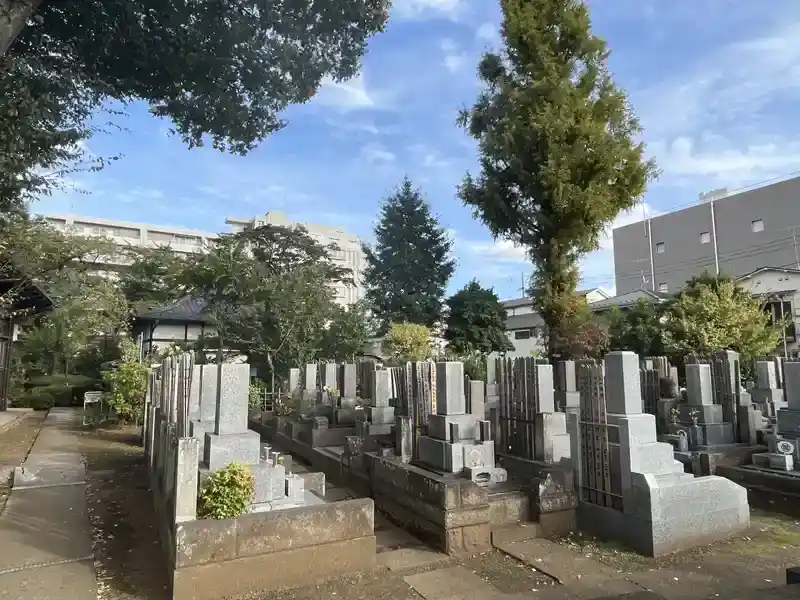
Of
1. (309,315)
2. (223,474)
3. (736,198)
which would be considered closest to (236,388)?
(223,474)

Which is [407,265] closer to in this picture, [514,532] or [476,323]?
[476,323]

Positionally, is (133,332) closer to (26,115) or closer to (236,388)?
(26,115)

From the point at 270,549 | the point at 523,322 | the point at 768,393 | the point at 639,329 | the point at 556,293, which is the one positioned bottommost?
the point at 270,549

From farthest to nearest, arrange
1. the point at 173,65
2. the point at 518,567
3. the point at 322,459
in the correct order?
the point at 322,459
the point at 173,65
the point at 518,567

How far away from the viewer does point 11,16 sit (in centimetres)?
441

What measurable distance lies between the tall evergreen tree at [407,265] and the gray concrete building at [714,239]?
13985mm

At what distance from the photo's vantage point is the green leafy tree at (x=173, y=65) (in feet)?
21.7

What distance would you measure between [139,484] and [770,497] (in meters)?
8.74

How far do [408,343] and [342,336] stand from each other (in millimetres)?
4101

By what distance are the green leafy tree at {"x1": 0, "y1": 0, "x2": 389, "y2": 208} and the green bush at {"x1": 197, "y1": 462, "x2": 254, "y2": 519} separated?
16.2 ft

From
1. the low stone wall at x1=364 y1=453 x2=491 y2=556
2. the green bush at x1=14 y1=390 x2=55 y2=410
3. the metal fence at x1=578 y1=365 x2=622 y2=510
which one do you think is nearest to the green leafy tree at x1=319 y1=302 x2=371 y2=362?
the low stone wall at x1=364 y1=453 x2=491 y2=556

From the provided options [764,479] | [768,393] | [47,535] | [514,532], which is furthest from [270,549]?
[768,393]

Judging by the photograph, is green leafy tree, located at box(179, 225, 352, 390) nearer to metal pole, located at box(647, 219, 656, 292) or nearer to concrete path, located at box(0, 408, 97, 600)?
concrete path, located at box(0, 408, 97, 600)

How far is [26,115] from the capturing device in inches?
247
